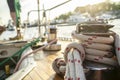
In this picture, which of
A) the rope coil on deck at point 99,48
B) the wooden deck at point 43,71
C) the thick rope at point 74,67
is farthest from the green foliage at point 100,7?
the thick rope at point 74,67

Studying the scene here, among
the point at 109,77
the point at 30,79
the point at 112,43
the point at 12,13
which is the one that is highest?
the point at 12,13

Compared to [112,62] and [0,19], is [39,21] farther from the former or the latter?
[112,62]

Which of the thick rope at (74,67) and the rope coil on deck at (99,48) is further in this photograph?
the rope coil on deck at (99,48)

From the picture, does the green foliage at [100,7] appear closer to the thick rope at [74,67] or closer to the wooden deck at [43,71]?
the wooden deck at [43,71]

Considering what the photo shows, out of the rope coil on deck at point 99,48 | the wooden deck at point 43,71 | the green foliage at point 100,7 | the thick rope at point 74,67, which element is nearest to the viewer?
the thick rope at point 74,67

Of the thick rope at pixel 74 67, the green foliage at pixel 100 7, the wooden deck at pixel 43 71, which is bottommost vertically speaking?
the wooden deck at pixel 43 71

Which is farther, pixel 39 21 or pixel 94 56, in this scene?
pixel 39 21

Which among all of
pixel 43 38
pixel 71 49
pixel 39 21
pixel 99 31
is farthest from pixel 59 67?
pixel 39 21

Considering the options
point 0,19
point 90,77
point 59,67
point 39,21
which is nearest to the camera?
point 90,77

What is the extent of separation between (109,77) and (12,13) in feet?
12.6

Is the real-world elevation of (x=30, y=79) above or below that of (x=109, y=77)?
below

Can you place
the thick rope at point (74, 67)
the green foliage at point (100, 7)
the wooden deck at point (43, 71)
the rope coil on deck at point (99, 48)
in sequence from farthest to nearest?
1. the green foliage at point (100, 7)
2. the wooden deck at point (43, 71)
3. the rope coil on deck at point (99, 48)
4. the thick rope at point (74, 67)

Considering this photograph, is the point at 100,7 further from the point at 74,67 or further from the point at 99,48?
the point at 74,67

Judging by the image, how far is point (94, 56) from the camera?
192 centimetres
